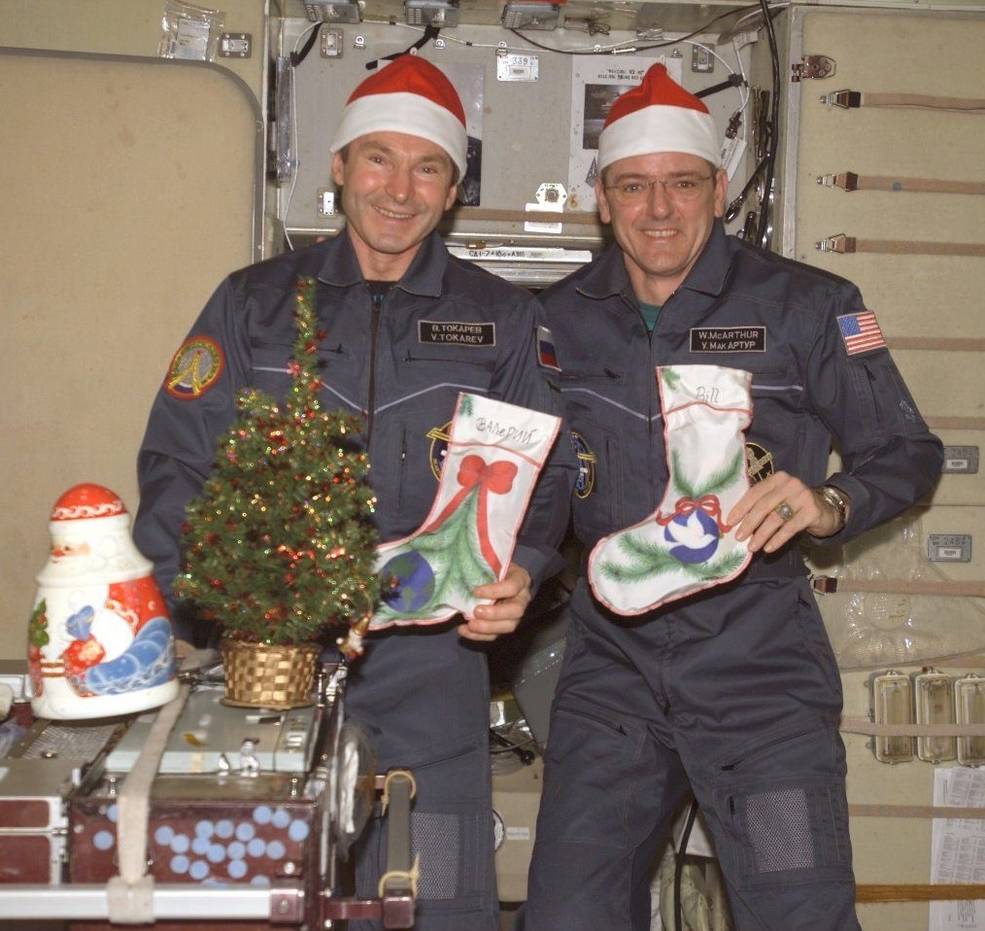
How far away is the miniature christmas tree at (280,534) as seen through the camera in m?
1.54

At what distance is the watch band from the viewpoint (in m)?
2.35

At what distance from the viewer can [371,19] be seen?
11.0ft

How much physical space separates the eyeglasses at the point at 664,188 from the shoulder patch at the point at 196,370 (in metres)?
0.92

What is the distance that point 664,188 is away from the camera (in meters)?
2.65

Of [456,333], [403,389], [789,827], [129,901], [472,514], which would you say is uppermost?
[456,333]

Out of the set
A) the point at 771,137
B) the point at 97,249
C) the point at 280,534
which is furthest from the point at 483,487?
the point at 771,137

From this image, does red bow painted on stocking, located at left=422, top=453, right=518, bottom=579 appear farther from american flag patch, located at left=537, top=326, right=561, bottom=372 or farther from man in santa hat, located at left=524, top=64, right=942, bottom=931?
american flag patch, located at left=537, top=326, right=561, bottom=372

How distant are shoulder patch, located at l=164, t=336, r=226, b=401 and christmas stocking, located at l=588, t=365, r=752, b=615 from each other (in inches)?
33.3

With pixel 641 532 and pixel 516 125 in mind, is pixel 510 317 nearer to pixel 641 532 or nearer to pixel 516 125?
pixel 641 532

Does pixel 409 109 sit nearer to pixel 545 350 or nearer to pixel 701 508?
pixel 545 350

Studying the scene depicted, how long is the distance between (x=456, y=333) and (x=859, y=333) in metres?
0.81

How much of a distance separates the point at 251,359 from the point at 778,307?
107 cm

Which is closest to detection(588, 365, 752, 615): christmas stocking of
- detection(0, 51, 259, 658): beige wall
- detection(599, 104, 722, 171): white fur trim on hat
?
detection(599, 104, 722, 171): white fur trim on hat

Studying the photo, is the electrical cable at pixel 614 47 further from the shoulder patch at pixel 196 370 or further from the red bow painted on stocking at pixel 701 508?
the red bow painted on stocking at pixel 701 508
